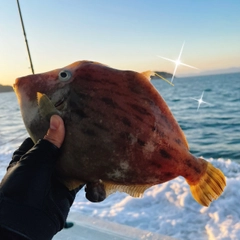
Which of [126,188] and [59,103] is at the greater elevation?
[59,103]

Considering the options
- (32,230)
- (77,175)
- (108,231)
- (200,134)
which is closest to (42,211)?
(32,230)

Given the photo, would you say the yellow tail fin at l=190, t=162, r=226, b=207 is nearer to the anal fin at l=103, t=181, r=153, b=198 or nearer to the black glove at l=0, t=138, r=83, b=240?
the anal fin at l=103, t=181, r=153, b=198

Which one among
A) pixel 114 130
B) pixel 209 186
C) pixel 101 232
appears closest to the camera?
pixel 114 130

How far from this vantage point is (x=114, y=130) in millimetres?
1536

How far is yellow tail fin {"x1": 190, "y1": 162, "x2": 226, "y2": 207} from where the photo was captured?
164cm

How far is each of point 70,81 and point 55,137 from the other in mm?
299

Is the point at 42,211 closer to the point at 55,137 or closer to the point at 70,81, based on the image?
the point at 55,137

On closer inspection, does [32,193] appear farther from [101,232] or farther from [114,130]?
[101,232]

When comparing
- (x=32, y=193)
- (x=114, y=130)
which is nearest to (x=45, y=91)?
(x=114, y=130)

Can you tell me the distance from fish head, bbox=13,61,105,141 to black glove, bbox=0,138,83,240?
108 millimetres

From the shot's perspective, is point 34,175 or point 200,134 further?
point 200,134

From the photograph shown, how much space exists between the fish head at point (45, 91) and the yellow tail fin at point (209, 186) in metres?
0.80

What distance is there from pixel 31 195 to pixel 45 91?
1.85 feet

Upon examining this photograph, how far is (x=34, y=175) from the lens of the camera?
5.60 feet
